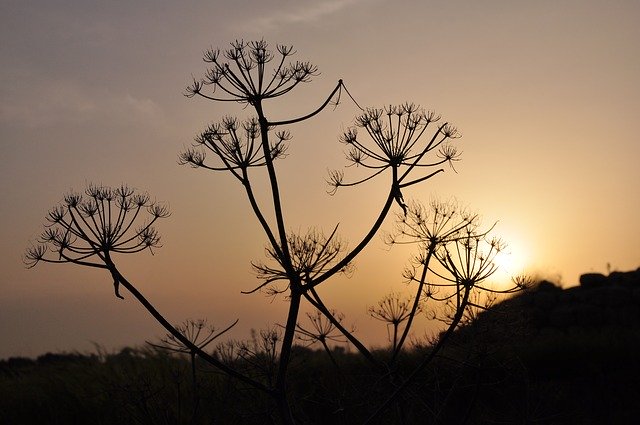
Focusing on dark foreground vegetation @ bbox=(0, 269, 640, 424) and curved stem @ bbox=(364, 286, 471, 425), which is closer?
curved stem @ bbox=(364, 286, 471, 425)

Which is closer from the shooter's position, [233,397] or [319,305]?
[319,305]

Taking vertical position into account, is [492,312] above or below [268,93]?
below

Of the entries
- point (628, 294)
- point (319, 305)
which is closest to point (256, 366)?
point (319, 305)

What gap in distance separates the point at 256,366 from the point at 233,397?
238cm

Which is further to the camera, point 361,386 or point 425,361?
point 361,386

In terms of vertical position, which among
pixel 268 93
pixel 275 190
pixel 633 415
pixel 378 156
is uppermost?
pixel 268 93

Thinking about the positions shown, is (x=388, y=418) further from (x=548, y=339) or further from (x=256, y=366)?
(x=548, y=339)

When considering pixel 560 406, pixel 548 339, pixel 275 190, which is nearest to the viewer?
pixel 275 190

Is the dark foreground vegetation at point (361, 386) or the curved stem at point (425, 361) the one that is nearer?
the curved stem at point (425, 361)

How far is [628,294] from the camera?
69.1 feet

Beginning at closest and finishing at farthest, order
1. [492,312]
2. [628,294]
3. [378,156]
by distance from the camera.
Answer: [378,156], [492,312], [628,294]

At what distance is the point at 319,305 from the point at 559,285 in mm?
19027

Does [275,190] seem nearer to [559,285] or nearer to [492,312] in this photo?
[492,312]

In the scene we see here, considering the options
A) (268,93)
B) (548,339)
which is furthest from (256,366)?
(548,339)
